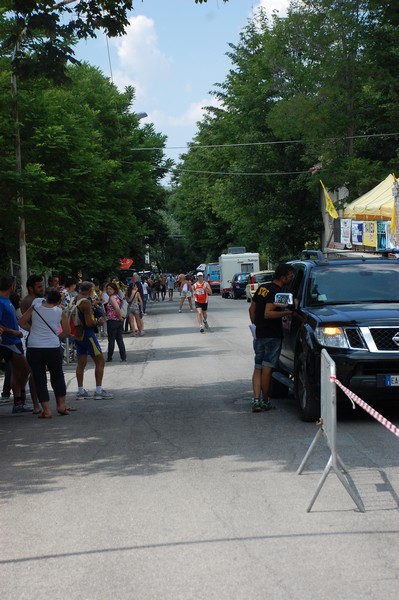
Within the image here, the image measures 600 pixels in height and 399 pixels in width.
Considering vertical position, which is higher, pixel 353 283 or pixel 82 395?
pixel 353 283

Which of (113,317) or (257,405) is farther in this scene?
(113,317)

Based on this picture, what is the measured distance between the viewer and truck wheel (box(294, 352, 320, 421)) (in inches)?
448


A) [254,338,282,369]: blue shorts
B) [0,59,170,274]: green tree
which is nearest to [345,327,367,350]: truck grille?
[254,338,282,369]: blue shorts

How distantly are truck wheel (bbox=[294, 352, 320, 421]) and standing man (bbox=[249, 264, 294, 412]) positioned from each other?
0.43 meters

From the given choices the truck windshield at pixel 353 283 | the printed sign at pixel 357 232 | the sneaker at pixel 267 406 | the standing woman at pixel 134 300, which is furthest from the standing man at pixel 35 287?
the printed sign at pixel 357 232

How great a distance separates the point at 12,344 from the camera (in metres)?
14.0

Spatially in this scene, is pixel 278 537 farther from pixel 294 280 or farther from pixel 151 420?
pixel 294 280

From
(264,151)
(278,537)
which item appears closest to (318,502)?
(278,537)

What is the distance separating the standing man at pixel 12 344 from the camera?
542 inches

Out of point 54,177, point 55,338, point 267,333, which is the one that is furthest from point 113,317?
point 267,333

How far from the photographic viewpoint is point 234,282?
218ft

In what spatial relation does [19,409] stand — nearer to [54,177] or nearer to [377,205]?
[54,177]

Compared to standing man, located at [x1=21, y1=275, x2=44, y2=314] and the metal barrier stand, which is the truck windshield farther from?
the metal barrier stand

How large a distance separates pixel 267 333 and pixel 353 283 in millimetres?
1214
